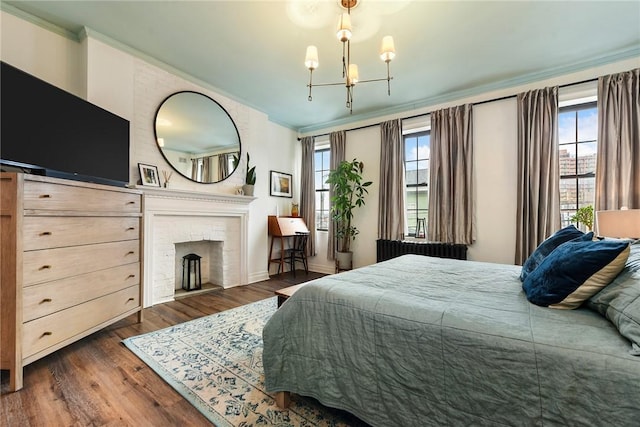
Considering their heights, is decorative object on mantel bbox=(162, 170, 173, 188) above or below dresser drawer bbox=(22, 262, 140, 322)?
above

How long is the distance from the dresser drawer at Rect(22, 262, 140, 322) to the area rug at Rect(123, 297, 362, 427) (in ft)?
1.54

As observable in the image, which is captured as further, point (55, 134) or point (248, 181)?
point (248, 181)

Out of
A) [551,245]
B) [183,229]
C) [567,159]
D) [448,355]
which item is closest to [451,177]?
[567,159]

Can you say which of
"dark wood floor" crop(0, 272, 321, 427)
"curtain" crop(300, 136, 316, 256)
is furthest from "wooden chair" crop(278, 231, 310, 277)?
"dark wood floor" crop(0, 272, 321, 427)

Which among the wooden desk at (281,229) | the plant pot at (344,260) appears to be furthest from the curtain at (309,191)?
the plant pot at (344,260)

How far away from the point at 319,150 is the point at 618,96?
3.94 m

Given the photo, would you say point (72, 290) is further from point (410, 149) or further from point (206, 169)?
point (410, 149)

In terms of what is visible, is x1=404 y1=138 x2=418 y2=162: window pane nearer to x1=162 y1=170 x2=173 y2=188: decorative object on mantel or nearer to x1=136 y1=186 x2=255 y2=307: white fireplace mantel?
x1=136 y1=186 x2=255 y2=307: white fireplace mantel

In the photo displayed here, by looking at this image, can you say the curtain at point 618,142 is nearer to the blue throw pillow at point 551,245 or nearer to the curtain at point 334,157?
the blue throw pillow at point 551,245

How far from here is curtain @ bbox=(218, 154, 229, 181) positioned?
3.87m

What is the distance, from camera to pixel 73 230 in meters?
1.91

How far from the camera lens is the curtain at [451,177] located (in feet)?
11.7

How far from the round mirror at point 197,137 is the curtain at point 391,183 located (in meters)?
2.28

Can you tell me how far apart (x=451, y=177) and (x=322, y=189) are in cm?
229
